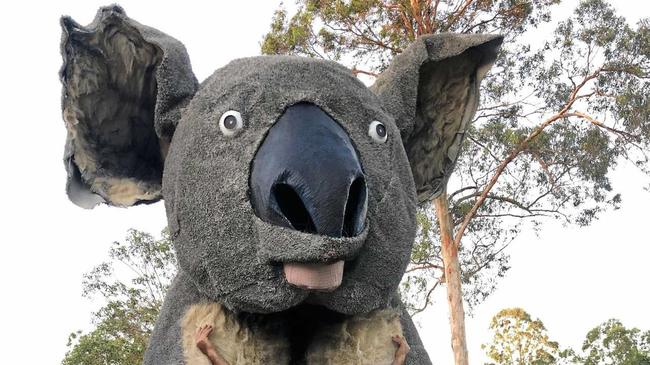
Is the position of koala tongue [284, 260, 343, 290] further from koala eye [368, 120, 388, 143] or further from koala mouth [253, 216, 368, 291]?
koala eye [368, 120, 388, 143]

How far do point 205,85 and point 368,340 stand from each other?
140 cm

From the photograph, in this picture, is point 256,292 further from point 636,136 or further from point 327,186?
point 636,136

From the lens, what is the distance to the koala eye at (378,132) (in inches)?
125

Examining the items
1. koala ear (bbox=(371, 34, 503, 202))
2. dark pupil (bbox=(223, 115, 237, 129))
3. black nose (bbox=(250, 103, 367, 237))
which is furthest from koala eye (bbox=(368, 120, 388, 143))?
dark pupil (bbox=(223, 115, 237, 129))

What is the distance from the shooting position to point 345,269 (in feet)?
9.64

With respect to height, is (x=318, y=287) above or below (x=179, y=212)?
below

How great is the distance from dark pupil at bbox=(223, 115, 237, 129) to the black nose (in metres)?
0.20

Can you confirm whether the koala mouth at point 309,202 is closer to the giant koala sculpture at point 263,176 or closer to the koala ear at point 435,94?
the giant koala sculpture at point 263,176

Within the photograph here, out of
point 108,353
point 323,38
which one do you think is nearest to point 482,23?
point 323,38

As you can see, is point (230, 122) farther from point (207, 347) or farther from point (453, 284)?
point (453, 284)

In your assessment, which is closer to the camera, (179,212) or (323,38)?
(179,212)

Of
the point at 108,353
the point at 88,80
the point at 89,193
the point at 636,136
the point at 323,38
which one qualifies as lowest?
the point at 89,193

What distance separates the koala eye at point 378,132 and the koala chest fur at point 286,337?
0.79m

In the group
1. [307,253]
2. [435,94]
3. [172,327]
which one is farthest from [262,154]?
[435,94]
